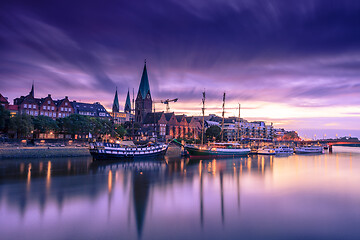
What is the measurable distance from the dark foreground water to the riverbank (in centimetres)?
1969

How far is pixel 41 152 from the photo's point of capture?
59156 mm

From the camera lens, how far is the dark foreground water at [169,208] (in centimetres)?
1798

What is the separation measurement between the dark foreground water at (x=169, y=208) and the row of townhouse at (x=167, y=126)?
327 feet

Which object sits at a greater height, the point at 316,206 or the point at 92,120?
the point at 92,120

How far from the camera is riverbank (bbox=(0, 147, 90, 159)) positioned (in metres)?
54.6

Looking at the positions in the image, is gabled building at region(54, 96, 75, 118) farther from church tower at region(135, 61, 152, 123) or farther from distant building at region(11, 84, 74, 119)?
church tower at region(135, 61, 152, 123)

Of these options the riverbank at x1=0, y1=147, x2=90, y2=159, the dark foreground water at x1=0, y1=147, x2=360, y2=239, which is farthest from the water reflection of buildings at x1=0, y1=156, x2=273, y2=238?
the riverbank at x1=0, y1=147, x2=90, y2=159

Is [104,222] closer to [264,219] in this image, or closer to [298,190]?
[264,219]

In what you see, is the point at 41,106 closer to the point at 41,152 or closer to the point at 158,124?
the point at 41,152

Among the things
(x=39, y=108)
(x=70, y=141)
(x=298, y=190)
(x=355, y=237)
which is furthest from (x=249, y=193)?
(x=39, y=108)

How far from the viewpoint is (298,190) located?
33.1 meters

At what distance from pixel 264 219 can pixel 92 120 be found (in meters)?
75.5

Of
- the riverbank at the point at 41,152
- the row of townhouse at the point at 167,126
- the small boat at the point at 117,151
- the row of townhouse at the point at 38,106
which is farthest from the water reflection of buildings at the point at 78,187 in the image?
the row of townhouse at the point at 167,126

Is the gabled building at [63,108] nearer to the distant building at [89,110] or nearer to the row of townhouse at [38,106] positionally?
the row of townhouse at [38,106]
